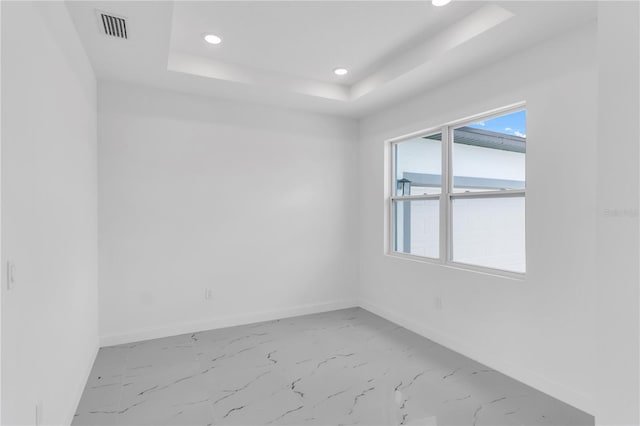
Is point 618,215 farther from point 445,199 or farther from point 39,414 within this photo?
point 39,414

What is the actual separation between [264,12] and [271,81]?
105 centimetres

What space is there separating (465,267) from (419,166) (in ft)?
4.13

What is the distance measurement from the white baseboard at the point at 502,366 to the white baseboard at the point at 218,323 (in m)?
0.81

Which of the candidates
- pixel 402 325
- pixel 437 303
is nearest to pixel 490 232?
pixel 437 303

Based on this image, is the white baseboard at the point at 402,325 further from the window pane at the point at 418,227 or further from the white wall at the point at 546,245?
the window pane at the point at 418,227

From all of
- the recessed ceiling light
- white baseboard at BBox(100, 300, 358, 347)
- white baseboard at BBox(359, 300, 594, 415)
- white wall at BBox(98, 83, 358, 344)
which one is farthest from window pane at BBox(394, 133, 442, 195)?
the recessed ceiling light

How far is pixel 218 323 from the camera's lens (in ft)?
12.5

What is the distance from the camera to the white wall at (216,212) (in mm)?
3361

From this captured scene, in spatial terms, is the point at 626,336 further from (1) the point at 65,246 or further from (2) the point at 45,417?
(1) the point at 65,246

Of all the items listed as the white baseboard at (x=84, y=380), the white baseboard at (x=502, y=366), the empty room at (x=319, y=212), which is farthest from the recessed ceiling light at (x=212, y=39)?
the white baseboard at (x=502, y=366)

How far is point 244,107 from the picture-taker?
3918mm

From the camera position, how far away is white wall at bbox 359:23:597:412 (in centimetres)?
226

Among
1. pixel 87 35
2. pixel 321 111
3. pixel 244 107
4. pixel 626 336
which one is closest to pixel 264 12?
pixel 87 35

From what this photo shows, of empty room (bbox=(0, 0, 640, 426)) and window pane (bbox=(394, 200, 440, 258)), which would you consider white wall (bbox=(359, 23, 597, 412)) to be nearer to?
empty room (bbox=(0, 0, 640, 426))
